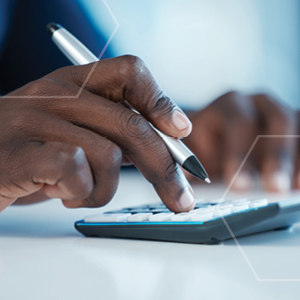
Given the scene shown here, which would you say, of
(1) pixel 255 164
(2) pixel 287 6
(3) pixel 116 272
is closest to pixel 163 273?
(3) pixel 116 272

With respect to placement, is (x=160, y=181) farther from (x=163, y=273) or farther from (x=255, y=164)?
(x=255, y=164)

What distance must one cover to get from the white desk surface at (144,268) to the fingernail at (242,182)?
0.88ft

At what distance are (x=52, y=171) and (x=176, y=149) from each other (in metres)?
0.11

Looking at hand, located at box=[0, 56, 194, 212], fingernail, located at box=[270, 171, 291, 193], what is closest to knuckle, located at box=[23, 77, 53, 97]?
hand, located at box=[0, 56, 194, 212]

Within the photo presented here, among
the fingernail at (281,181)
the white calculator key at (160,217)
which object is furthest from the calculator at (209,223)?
the fingernail at (281,181)

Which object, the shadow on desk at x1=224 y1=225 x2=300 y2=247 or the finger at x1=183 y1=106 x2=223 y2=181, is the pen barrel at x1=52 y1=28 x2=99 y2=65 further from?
the finger at x1=183 y1=106 x2=223 y2=181

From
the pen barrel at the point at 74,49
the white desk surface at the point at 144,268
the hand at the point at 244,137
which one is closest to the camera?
the white desk surface at the point at 144,268

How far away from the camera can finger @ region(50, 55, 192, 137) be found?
31cm

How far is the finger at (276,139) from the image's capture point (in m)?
0.59

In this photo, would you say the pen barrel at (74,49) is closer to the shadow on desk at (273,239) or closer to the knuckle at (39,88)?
the knuckle at (39,88)

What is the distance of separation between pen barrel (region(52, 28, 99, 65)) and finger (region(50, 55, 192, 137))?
0.19 ft

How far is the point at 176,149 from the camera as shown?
31cm

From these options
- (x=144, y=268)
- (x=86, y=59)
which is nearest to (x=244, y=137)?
(x=86, y=59)

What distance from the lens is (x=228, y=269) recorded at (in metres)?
0.17
